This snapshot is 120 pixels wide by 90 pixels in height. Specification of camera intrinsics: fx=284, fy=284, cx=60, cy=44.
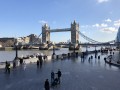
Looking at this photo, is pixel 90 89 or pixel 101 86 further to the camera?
pixel 101 86

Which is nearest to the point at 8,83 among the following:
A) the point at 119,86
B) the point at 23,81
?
the point at 23,81

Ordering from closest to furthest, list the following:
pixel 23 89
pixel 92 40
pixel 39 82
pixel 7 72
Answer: pixel 23 89, pixel 39 82, pixel 7 72, pixel 92 40

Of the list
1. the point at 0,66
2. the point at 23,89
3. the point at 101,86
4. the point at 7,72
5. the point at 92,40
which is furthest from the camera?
the point at 92,40

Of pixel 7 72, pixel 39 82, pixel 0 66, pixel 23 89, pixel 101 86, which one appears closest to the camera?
pixel 23 89

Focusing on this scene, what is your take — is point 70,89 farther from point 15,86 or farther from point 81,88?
point 15,86

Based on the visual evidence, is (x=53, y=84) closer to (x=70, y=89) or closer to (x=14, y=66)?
(x=70, y=89)

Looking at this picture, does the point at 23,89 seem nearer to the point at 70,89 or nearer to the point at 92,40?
the point at 70,89

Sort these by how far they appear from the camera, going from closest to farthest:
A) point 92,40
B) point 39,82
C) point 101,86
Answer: point 101,86, point 39,82, point 92,40

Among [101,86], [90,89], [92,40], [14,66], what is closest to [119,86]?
[101,86]

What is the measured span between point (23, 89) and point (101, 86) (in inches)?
247

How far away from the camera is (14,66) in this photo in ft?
118

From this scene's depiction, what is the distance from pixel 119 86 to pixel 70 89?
4.43 m

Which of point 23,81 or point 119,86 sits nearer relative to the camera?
point 119,86

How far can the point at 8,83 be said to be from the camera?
23781 millimetres
